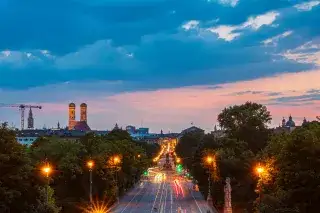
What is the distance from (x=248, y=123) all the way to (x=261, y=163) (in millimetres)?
51416

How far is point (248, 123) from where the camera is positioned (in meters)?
104

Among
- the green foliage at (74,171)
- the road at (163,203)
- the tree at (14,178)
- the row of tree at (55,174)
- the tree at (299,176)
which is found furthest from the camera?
the road at (163,203)

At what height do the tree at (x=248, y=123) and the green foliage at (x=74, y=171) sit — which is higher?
the tree at (x=248, y=123)

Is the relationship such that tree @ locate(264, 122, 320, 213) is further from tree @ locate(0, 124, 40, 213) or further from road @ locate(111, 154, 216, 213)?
road @ locate(111, 154, 216, 213)

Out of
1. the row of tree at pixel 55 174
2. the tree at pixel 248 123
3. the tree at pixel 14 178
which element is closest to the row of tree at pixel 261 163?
the tree at pixel 248 123

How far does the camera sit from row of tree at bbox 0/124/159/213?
37.2 m

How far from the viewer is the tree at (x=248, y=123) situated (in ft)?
330

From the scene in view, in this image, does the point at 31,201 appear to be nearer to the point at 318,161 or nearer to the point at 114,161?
the point at 318,161

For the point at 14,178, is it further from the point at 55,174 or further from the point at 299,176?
the point at 55,174

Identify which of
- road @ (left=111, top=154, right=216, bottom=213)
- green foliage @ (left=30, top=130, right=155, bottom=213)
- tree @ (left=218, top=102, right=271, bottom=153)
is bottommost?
road @ (left=111, top=154, right=216, bottom=213)

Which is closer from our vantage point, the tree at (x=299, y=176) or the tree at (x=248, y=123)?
the tree at (x=299, y=176)

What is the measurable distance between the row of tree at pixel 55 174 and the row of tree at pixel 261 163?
47.2 feet

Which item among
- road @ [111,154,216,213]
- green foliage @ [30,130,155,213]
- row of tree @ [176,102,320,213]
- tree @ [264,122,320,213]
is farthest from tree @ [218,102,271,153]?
tree @ [264,122,320,213]

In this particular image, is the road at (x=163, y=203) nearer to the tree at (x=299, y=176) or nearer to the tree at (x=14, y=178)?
the tree at (x=299, y=176)
